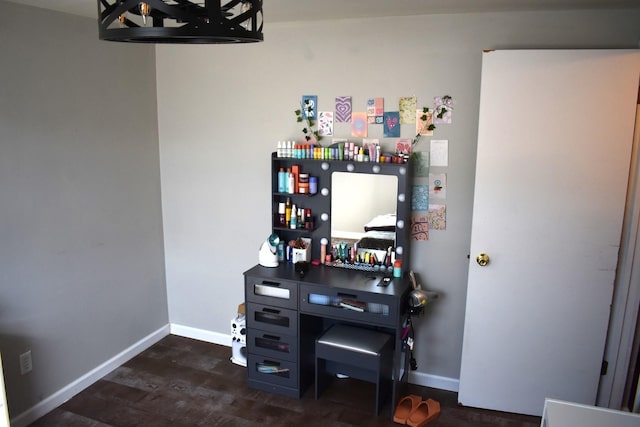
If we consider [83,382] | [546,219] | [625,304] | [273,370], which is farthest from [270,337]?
[625,304]

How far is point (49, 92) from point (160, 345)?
195 cm

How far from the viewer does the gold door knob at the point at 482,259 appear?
9.37 ft

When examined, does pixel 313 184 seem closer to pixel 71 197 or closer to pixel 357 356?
pixel 357 356

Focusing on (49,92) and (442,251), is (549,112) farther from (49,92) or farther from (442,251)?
(49,92)

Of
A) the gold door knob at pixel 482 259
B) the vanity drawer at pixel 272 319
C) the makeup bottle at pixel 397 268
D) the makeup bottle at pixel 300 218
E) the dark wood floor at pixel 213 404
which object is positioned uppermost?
the makeup bottle at pixel 300 218

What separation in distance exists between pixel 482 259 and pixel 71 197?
7.96 feet

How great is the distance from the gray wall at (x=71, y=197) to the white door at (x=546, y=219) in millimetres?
2255

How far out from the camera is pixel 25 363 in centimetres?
283

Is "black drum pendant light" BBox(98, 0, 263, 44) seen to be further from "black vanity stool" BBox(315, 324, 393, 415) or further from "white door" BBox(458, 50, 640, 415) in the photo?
"black vanity stool" BBox(315, 324, 393, 415)

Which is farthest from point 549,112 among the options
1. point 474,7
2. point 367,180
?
point 367,180

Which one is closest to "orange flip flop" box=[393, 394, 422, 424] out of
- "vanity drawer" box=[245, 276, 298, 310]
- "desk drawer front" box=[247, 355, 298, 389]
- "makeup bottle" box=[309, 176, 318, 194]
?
"desk drawer front" box=[247, 355, 298, 389]

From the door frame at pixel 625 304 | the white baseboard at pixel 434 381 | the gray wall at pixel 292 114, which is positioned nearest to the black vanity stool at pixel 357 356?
the white baseboard at pixel 434 381

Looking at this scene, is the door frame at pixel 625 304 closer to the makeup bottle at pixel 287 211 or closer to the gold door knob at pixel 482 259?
the gold door knob at pixel 482 259

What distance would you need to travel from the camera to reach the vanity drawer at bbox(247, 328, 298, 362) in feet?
10.1
